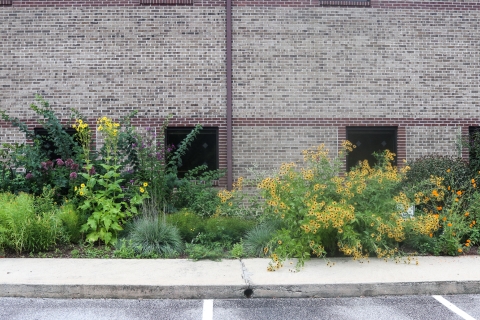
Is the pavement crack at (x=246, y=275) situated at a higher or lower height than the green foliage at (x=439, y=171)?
lower

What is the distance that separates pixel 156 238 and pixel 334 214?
2.97m

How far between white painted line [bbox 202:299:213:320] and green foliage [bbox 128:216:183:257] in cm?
182

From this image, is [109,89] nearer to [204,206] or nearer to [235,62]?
[235,62]

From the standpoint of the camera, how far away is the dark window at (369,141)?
1157cm

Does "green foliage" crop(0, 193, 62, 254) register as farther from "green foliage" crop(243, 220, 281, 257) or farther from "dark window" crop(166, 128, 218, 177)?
"dark window" crop(166, 128, 218, 177)

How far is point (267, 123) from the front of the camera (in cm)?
1130

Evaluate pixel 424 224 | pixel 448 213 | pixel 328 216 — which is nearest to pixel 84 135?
pixel 328 216

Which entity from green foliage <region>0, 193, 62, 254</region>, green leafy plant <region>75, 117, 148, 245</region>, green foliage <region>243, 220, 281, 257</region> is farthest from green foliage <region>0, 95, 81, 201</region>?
green foliage <region>243, 220, 281, 257</region>

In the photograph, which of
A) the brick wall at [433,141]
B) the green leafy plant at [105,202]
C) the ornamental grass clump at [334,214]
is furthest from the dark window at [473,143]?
the green leafy plant at [105,202]

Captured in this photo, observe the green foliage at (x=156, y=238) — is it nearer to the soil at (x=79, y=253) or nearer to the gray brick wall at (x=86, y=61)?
the soil at (x=79, y=253)

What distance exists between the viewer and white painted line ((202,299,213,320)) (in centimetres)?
526

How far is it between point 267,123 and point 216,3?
320 cm

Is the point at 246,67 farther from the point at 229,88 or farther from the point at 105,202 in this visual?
the point at 105,202

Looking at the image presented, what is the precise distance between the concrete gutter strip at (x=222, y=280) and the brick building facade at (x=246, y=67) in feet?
15.8
